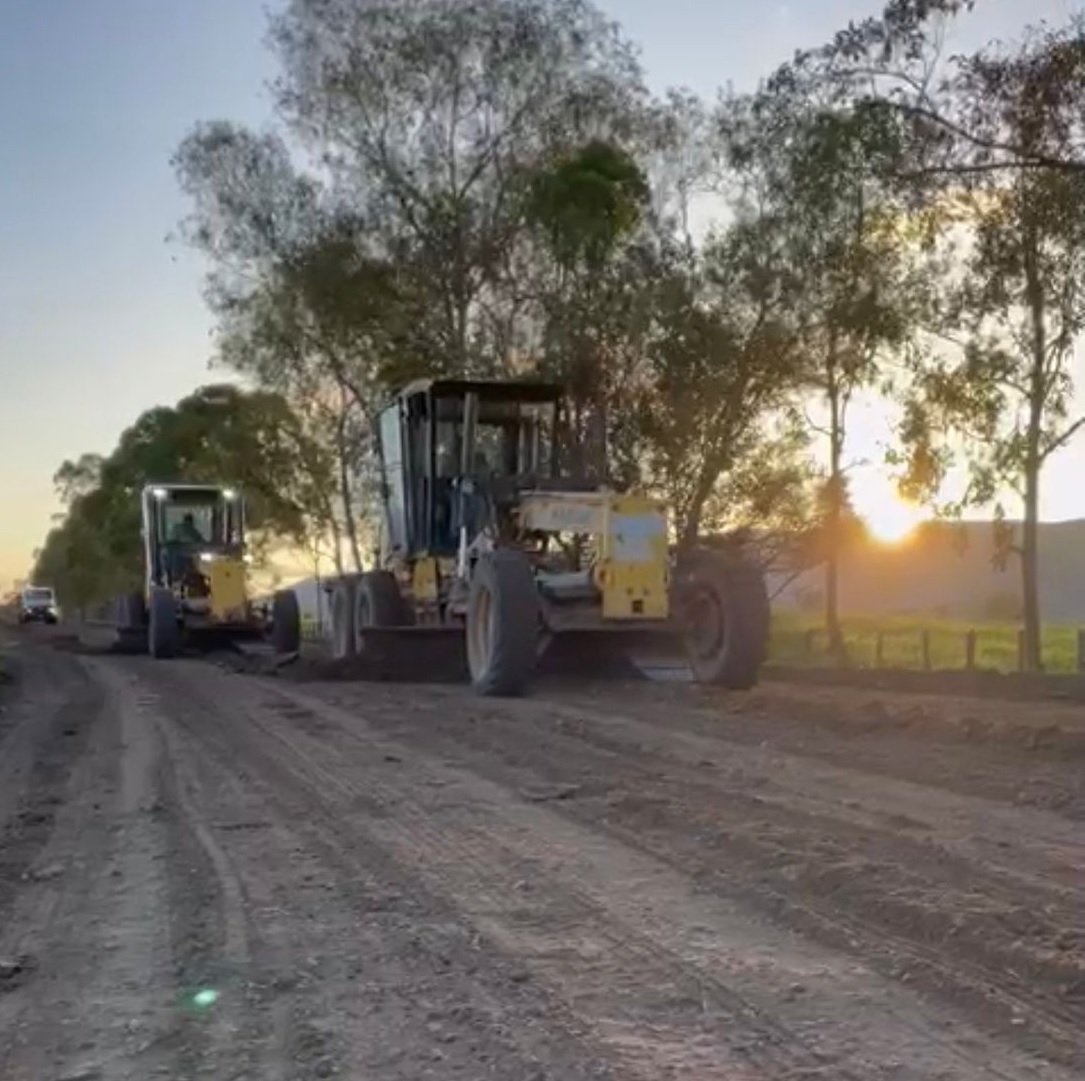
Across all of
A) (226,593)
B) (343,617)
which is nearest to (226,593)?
(226,593)

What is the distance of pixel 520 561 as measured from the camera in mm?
16984

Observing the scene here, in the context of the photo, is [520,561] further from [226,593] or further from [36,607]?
[36,607]

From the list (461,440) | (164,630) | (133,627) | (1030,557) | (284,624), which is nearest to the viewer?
(461,440)

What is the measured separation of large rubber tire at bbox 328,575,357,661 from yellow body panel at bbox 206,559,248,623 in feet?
25.0

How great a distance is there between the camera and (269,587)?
1401 inches

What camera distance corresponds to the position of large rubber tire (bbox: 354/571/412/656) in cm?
2158

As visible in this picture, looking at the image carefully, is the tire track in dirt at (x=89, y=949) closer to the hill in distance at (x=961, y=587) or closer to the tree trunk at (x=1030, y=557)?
the tree trunk at (x=1030, y=557)

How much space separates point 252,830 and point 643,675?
1004cm

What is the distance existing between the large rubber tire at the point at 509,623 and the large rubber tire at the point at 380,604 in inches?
172

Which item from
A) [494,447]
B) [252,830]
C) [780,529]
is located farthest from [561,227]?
[252,830]

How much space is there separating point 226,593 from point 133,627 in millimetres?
5723

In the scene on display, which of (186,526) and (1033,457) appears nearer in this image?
(1033,457)

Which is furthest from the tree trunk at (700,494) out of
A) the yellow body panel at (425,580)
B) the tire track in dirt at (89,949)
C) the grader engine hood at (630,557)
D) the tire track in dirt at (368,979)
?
the tire track in dirt at (368,979)

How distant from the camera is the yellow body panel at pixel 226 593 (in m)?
31.9
